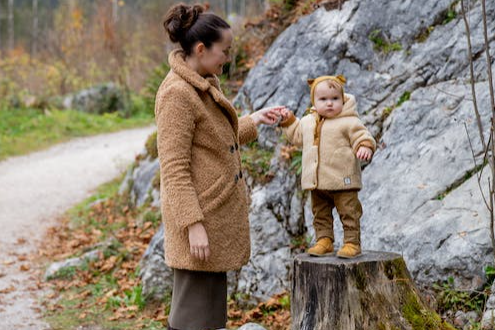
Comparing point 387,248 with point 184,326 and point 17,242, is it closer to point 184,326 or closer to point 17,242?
point 184,326

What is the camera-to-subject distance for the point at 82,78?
73.8 ft

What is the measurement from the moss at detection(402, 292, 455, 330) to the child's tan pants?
470 millimetres

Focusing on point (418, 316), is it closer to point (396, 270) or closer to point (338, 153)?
point (396, 270)

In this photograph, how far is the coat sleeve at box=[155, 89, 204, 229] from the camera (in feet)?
9.92

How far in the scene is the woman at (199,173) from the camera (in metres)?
3.04

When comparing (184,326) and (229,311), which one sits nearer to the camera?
(184,326)

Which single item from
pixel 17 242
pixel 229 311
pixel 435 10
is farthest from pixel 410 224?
pixel 17 242

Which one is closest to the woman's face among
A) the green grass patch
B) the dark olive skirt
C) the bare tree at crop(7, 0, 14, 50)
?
the dark olive skirt

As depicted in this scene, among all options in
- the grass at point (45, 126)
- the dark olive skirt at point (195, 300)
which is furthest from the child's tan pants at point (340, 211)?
the grass at point (45, 126)

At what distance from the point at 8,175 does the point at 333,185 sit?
394 inches

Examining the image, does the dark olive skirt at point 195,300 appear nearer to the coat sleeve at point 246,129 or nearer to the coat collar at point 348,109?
the coat sleeve at point 246,129

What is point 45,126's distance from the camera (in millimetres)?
16078

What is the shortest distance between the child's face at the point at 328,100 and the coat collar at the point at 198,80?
1.65 feet

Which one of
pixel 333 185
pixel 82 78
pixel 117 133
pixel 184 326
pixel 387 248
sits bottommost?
pixel 184 326
